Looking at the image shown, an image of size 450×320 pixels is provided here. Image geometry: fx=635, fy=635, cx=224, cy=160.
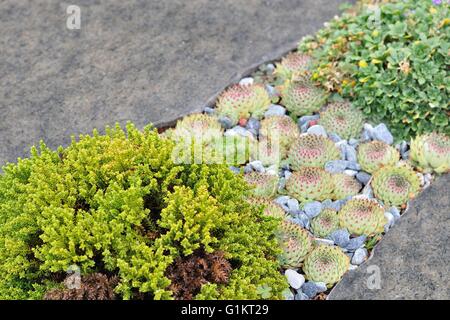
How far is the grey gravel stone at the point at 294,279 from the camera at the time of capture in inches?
141

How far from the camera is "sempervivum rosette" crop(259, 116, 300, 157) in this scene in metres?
4.43

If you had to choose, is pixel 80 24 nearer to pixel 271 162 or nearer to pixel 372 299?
pixel 271 162

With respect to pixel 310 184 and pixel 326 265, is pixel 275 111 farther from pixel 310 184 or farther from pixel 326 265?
pixel 326 265

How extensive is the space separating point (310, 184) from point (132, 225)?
4.23 feet

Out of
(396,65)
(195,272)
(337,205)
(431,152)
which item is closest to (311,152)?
(337,205)

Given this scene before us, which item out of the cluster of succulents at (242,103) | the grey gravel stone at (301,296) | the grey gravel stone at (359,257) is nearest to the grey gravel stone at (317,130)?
the cluster of succulents at (242,103)

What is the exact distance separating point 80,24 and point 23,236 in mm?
2827

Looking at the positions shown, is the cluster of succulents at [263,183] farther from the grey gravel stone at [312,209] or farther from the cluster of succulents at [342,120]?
the cluster of succulents at [342,120]

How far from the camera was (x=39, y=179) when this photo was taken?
331cm

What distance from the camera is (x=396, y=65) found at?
14.6ft

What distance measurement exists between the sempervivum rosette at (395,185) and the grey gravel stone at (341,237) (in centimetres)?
42

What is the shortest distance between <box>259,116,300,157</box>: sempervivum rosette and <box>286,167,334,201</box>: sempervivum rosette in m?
0.35

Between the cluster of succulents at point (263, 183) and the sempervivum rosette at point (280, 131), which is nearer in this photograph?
the cluster of succulents at point (263, 183)
